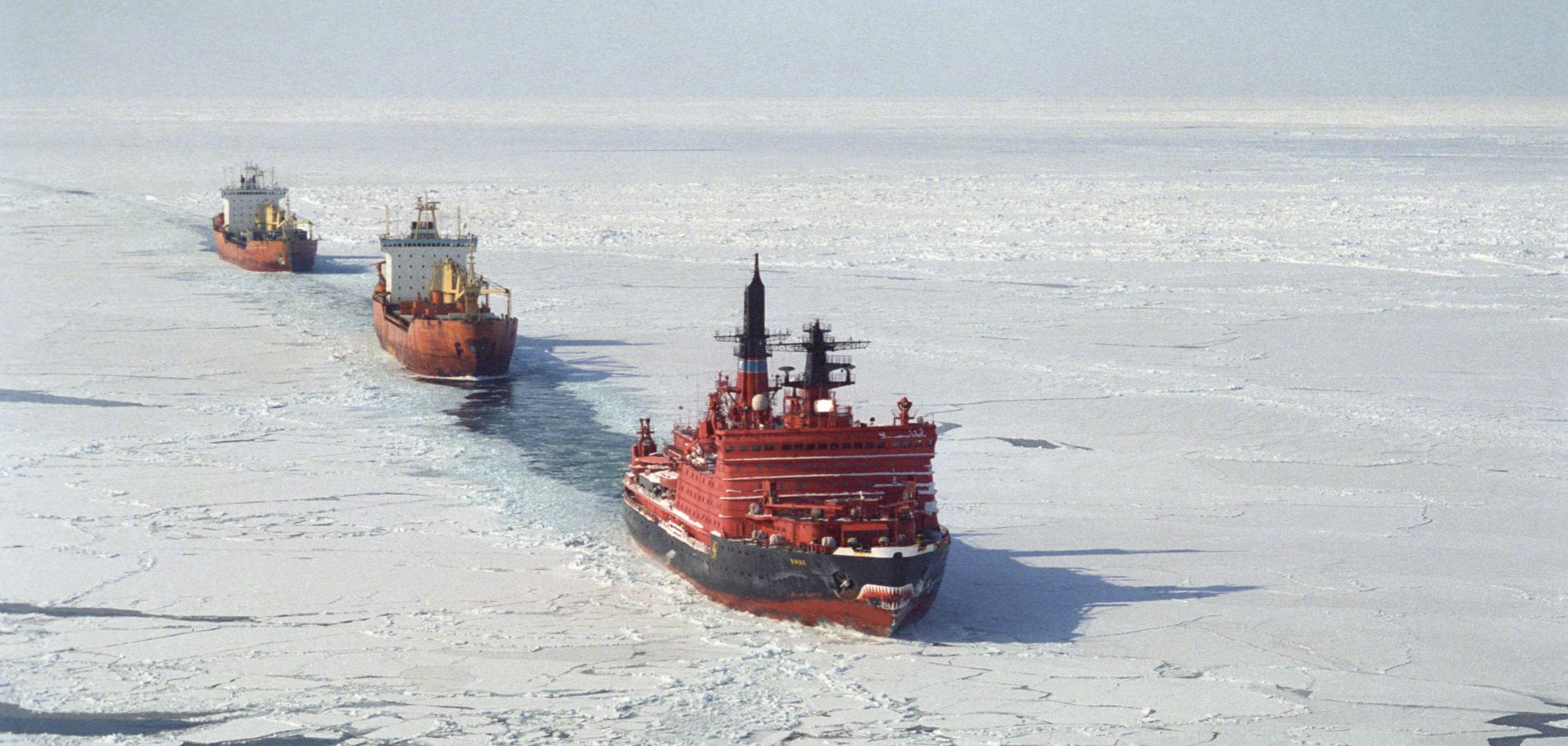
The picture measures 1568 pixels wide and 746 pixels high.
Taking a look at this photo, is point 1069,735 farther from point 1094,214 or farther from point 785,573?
point 1094,214

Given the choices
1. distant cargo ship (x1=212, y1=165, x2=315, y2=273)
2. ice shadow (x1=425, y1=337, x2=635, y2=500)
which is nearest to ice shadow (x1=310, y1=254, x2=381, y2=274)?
distant cargo ship (x1=212, y1=165, x2=315, y2=273)

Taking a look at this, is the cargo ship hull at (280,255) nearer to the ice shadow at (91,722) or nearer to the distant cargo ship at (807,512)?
the distant cargo ship at (807,512)

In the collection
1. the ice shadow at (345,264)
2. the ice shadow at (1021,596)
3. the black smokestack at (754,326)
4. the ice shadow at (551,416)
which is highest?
the black smokestack at (754,326)

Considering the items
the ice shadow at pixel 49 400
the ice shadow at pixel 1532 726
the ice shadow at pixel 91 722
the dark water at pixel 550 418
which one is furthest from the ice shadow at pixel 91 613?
the ice shadow at pixel 1532 726

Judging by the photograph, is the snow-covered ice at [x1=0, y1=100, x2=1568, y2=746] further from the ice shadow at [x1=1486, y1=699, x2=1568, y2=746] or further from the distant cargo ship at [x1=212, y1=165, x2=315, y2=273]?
the distant cargo ship at [x1=212, y1=165, x2=315, y2=273]

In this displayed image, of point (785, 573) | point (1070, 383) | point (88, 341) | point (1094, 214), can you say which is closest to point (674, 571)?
point (785, 573)
